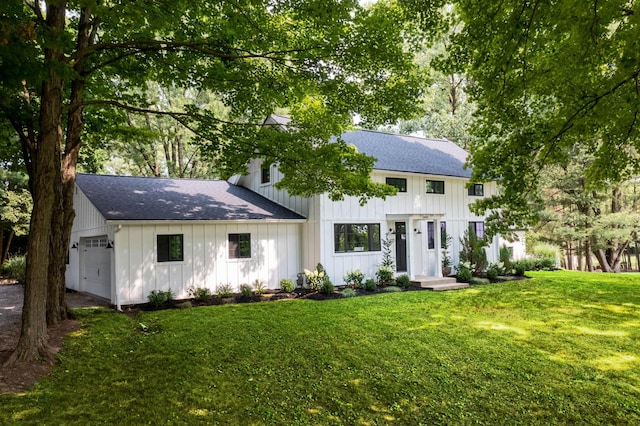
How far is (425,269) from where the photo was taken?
16.4 metres

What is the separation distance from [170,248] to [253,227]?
278 cm

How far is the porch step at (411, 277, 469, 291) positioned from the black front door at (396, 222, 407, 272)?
904 millimetres

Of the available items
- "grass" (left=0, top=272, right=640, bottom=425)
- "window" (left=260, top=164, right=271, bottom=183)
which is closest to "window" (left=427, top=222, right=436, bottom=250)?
"grass" (left=0, top=272, right=640, bottom=425)

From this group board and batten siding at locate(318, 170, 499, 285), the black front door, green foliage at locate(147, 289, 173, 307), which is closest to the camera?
green foliage at locate(147, 289, 173, 307)

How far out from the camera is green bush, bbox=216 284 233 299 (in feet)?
40.8

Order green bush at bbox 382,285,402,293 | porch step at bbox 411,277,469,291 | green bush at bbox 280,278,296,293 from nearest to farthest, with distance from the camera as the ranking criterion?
green bush at bbox 280,278,296,293 → green bush at bbox 382,285,402,293 → porch step at bbox 411,277,469,291

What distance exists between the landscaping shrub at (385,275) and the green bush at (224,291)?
17.6 feet

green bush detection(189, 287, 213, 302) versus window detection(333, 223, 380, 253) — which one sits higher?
window detection(333, 223, 380, 253)

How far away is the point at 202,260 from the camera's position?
12672mm

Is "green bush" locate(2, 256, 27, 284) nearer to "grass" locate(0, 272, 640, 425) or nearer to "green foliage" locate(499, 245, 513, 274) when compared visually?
"grass" locate(0, 272, 640, 425)

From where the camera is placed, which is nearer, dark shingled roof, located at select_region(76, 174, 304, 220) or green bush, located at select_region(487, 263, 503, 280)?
dark shingled roof, located at select_region(76, 174, 304, 220)

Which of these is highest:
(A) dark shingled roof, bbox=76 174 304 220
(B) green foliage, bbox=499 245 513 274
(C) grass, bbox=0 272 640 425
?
(A) dark shingled roof, bbox=76 174 304 220

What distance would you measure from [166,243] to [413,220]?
30.3 ft

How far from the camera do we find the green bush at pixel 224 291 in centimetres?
1245
